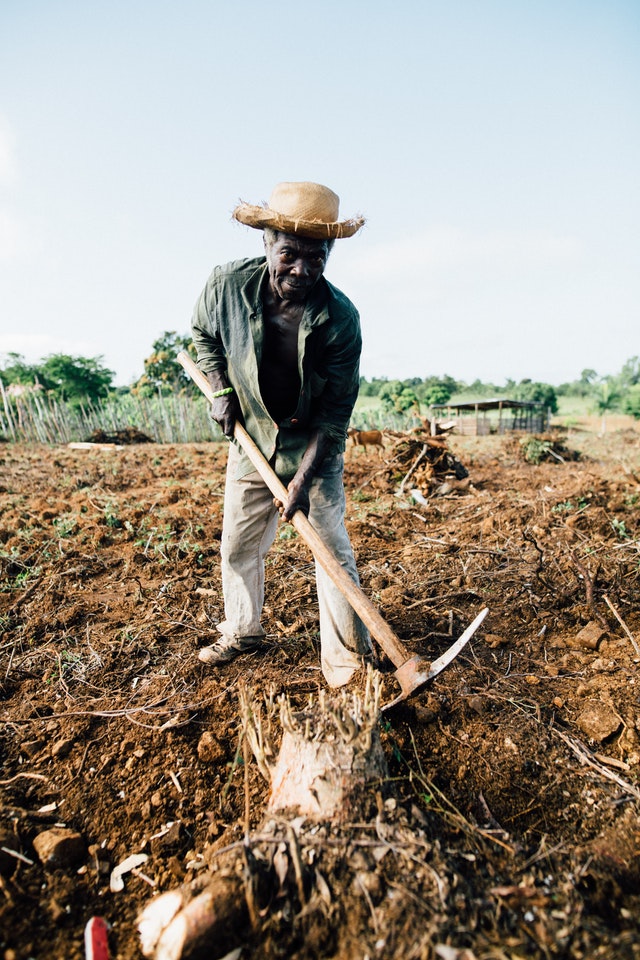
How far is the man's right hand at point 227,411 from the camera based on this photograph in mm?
2387

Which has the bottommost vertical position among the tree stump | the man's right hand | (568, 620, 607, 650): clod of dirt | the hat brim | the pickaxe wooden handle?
(568, 620, 607, 650): clod of dirt

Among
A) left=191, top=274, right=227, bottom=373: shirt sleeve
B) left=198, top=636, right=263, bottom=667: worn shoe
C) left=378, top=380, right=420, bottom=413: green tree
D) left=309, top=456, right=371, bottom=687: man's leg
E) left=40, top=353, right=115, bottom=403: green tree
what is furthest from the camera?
left=40, top=353, right=115, bottom=403: green tree

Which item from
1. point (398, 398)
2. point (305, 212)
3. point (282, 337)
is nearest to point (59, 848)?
point (282, 337)

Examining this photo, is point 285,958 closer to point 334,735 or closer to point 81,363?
point 334,735

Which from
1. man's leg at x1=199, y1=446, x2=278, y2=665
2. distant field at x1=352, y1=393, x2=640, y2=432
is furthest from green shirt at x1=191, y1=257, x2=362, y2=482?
distant field at x1=352, y1=393, x2=640, y2=432

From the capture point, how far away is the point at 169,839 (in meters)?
1.54

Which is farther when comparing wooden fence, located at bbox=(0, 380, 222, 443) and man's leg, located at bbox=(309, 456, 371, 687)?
wooden fence, located at bbox=(0, 380, 222, 443)

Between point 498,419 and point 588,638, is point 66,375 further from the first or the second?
point 588,638

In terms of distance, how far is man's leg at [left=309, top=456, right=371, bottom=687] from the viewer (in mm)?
2146

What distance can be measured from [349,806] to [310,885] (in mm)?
203

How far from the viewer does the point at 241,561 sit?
242cm

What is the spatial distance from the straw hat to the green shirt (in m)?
0.24

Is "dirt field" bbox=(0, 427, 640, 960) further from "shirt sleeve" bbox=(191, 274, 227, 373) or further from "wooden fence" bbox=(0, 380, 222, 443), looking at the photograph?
"wooden fence" bbox=(0, 380, 222, 443)

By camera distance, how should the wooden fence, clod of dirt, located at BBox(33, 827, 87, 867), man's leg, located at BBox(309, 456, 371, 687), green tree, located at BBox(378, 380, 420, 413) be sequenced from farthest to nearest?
green tree, located at BBox(378, 380, 420, 413)
the wooden fence
man's leg, located at BBox(309, 456, 371, 687)
clod of dirt, located at BBox(33, 827, 87, 867)
